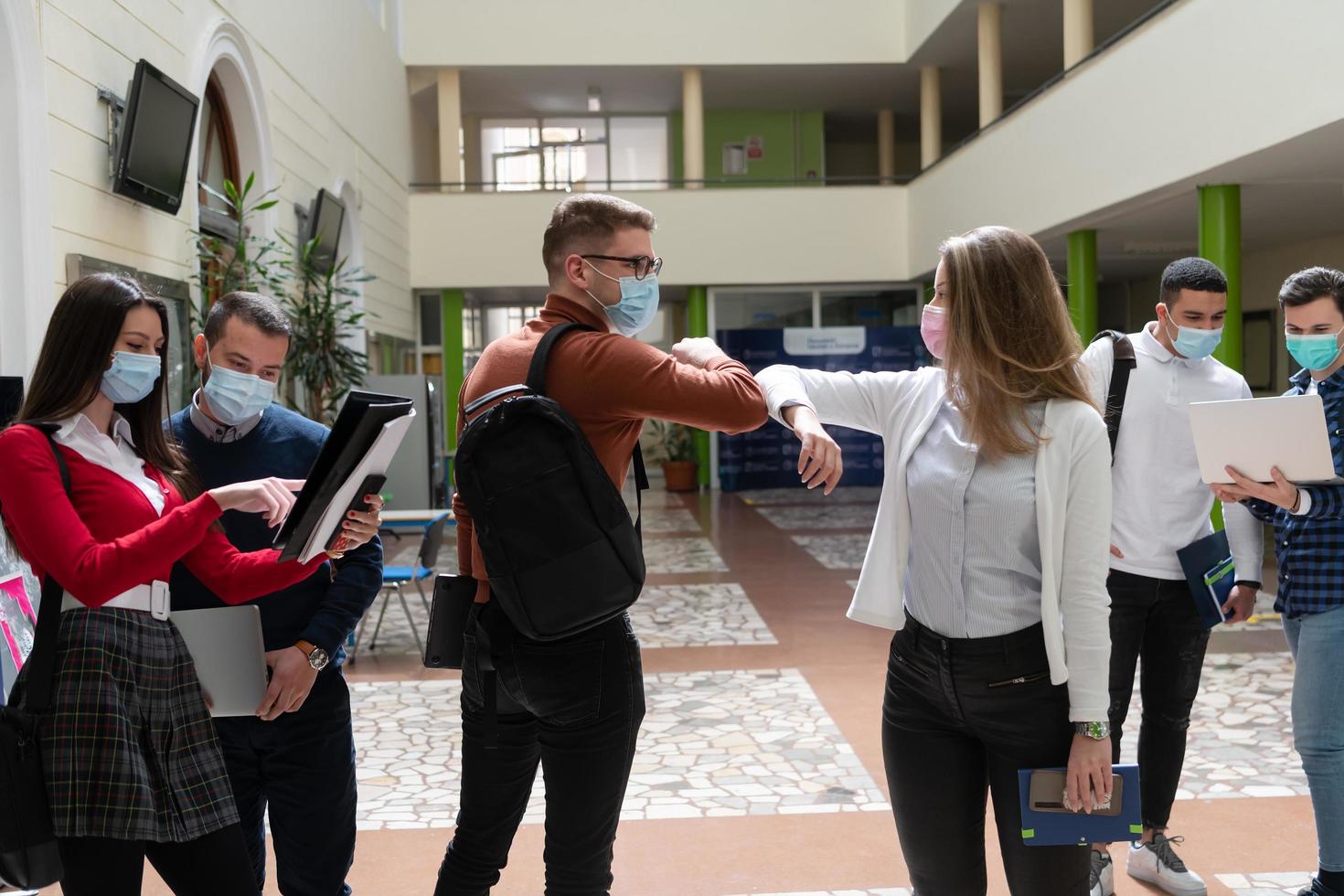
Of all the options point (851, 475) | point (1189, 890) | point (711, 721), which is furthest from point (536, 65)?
point (1189, 890)

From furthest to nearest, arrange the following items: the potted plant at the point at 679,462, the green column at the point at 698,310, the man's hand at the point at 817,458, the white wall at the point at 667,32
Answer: the potted plant at the point at 679,462 < the green column at the point at 698,310 < the white wall at the point at 667,32 < the man's hand at the point at 817,458

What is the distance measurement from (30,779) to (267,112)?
7.56 metres

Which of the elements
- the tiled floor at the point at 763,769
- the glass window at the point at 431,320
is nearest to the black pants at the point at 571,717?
the tiled floor at the point at 763,769

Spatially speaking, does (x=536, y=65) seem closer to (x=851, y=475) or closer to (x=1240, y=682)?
(x=851, y=475)

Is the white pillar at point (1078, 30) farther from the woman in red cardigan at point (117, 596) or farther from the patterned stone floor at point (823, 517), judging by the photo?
the woman in red cardigan at point (117, 596)

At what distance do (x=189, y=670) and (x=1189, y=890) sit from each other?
2.64m

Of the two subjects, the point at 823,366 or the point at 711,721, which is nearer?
the point at 711,721

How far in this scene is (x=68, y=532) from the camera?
74.1 inches

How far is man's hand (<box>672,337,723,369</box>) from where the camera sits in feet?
6.97

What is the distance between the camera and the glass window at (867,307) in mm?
16766

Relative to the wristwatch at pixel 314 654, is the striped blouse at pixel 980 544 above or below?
above

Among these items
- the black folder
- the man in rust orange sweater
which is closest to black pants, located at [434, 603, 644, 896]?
the man in rust orange sweater

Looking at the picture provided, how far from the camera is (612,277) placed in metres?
2.11

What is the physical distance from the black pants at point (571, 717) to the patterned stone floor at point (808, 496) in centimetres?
1248
